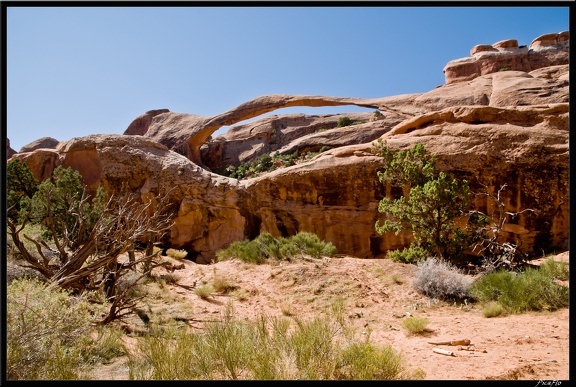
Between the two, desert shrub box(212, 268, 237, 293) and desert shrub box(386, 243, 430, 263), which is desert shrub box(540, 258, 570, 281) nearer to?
desert shrub box(386, 243, 430, 263)

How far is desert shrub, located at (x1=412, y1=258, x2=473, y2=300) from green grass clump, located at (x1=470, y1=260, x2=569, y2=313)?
0.70ft

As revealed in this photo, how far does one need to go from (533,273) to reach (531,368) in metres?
4.93

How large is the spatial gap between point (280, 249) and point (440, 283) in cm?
521

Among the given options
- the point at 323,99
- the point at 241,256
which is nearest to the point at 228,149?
the point at 323,99

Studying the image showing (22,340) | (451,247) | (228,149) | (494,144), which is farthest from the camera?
(228,149)

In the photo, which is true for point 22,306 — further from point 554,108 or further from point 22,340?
point 554,108

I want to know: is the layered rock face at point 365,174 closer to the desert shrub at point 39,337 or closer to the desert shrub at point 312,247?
the desert shrub at point 312,247

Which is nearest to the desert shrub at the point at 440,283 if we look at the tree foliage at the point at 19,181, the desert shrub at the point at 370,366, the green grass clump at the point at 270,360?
the green grass clump at the point at 270,360

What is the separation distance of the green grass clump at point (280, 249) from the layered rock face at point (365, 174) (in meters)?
2.98

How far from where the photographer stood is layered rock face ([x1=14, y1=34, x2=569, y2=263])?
13.5 meters

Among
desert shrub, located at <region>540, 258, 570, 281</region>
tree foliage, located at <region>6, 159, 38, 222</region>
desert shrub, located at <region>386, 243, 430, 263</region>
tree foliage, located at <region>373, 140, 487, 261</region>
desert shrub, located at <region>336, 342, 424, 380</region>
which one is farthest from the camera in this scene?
tree foliage, located at <region>6, 159, 38, 222</region>

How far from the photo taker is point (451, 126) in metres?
15.4

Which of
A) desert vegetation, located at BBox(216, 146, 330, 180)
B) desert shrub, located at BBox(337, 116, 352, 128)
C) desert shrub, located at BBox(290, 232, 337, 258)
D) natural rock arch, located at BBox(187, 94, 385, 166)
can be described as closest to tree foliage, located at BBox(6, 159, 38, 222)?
desert shrub, located at BBox(290, 232, 337, 258)

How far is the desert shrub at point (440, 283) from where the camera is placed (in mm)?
8008
